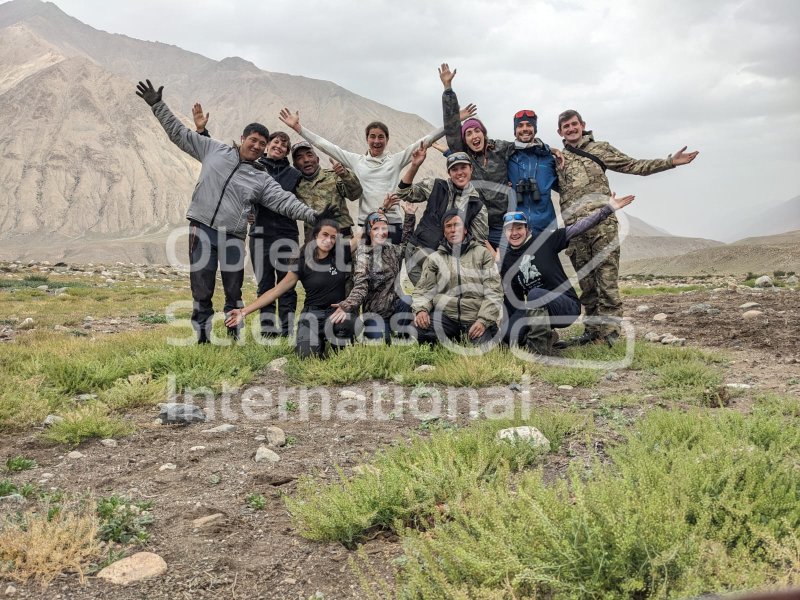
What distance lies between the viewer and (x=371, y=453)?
4133 mm

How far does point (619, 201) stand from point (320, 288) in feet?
12.1

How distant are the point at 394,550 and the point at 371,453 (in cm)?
127

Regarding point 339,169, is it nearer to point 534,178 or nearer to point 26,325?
point 534,178

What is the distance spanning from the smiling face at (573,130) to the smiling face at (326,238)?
3326mm

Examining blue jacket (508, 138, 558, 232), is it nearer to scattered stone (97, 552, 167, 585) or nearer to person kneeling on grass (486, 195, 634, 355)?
person kneeling on grass (486, 195, 634, 355)

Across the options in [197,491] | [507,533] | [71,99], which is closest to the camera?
[507,533]

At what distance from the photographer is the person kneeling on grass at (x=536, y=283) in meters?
7.10

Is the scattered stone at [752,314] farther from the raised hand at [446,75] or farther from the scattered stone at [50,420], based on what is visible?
the scattered stone at [50,420]

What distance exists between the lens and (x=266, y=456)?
4059mm

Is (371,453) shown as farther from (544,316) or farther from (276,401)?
(544,316)

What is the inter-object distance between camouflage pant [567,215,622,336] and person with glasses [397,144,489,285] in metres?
1.33

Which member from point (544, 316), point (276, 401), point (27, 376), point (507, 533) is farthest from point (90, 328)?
point (507, 533)

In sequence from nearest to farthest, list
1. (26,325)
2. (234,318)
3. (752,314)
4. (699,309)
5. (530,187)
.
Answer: (234,318) < (530,187) < (752,314) < (26,325) < (699,309)

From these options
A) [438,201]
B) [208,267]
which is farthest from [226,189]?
[438,201]
